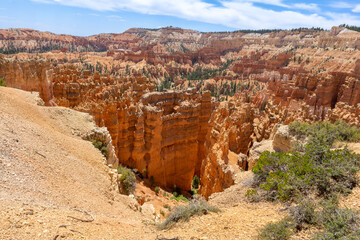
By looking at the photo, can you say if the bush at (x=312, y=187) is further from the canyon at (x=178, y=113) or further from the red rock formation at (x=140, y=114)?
the red rock formation at (x=140, y=114)

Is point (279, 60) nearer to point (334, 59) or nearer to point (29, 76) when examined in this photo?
point (334, 59)

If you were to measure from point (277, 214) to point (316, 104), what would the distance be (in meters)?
33.7

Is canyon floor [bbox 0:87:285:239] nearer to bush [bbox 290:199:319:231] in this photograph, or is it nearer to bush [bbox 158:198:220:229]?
bush [bbox 158:198:220:229]

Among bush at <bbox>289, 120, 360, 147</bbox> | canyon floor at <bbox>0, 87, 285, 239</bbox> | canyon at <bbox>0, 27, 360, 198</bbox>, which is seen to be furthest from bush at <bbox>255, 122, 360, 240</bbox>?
canyon at <bbox>0, 27, 360, 198</bbox>

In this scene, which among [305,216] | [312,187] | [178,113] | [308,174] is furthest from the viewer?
[178,113]

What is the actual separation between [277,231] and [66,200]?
5.39m

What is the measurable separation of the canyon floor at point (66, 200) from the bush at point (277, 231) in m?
0.29

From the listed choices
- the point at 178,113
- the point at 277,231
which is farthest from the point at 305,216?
the point at 178,113

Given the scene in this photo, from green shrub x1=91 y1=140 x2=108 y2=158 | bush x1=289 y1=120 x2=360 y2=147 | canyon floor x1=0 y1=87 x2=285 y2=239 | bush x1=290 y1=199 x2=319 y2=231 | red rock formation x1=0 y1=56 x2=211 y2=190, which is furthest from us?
red rock formation x1=0 y1=56 x2=211 y2=190

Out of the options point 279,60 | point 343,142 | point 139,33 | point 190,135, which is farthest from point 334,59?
point 139,33

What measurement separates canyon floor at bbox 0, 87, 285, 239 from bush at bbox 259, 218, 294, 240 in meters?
0.29

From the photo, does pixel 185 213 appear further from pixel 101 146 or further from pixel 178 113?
pixel 178 113

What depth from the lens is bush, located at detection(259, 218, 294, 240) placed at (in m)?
5.16

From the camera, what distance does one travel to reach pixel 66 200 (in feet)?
21.5
